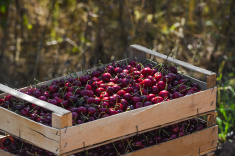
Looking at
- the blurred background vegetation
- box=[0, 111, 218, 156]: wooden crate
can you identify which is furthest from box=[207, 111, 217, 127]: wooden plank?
the blurred background vegetation

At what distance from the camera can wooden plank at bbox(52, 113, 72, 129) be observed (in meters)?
2.49

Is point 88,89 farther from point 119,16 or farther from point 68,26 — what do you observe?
point 68,26

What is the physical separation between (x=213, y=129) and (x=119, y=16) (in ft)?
8.40

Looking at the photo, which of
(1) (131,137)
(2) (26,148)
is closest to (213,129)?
(1) (131,137)

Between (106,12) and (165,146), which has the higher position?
(106,12)

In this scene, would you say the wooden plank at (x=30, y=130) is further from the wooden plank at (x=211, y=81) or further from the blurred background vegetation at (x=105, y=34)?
the blurred background vegetation at (x=105, y=34)

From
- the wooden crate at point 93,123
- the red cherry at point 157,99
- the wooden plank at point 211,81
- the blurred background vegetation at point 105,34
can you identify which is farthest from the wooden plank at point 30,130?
the blurred background vegetation at point 105,34

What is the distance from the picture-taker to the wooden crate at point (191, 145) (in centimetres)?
298

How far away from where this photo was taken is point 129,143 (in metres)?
2.89

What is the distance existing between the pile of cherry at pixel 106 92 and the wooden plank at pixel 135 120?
62 millimetres

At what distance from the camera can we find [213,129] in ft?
10.6

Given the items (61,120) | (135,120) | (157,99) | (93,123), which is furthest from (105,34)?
(61,120)

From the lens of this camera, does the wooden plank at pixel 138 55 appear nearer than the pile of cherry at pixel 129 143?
No

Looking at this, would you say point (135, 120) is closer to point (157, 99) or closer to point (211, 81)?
point (157, 99)
